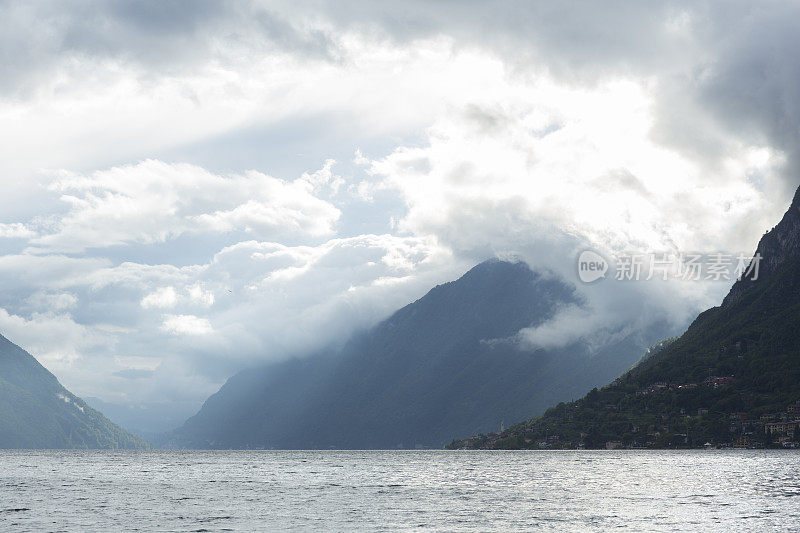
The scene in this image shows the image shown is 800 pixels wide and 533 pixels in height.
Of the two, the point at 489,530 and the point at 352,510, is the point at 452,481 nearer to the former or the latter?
the point at 352,510

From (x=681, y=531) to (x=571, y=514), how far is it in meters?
18.7

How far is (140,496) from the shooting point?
134 m

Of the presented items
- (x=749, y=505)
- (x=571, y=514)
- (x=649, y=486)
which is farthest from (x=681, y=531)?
(x=649, y=486)

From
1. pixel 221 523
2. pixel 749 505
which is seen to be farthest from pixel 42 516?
pixel 749 505

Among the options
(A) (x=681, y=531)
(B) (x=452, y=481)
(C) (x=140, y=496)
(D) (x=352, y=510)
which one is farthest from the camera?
(B) (x=452, y=481)

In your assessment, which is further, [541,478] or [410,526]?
[541,478]

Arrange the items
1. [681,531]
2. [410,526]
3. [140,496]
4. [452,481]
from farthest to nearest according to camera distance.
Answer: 1. [452,481]
2. [140,496]
3. [410,526]
4. [681,531]

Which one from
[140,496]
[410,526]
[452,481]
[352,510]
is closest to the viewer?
[410,526]

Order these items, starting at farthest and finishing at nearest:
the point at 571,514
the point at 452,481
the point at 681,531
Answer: the point at 452,481 → the point at 571,514 → the point at 681,531

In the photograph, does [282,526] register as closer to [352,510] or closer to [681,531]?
[352,510]

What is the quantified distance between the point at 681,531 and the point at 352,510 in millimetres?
44652

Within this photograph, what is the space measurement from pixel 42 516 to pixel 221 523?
25361 millimetres

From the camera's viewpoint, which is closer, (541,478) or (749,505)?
(749,505)

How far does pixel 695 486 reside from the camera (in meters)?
134
